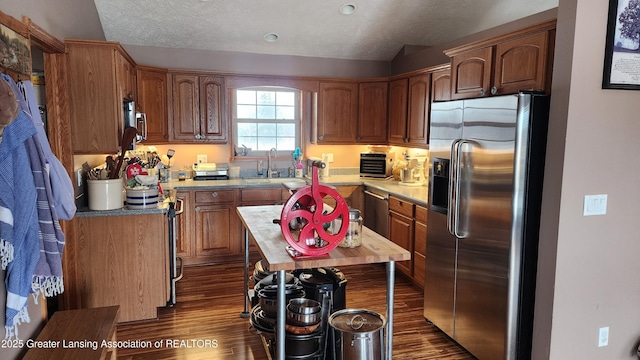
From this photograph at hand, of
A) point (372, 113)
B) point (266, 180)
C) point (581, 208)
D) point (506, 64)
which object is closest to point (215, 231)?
point (266, 180)

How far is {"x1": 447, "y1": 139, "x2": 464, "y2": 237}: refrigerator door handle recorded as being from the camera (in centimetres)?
289

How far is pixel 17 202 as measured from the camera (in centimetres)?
182

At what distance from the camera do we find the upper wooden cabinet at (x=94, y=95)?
321cm

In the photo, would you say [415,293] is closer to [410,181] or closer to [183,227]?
[410,181]

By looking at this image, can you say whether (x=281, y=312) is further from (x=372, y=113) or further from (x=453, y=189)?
(x=372, y=113)

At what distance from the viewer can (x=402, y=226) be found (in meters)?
4.29

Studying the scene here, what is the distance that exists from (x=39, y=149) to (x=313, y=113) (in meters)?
3.79

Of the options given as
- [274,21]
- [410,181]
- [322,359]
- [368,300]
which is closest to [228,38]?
[274,21]

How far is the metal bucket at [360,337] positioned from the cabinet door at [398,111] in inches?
118

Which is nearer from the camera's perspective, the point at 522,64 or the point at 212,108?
the point at 522,64

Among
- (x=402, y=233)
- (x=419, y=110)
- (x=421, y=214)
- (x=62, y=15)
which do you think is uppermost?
(x=62, y=15)

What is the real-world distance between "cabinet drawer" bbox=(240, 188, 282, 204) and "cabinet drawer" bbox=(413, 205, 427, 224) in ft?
5.44

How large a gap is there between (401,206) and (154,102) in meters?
2.90

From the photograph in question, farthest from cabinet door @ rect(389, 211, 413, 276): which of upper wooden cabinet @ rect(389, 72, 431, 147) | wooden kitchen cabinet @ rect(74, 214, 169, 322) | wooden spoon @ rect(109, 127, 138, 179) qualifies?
wooden spoon @ rect(109, 127, 138, 179)
